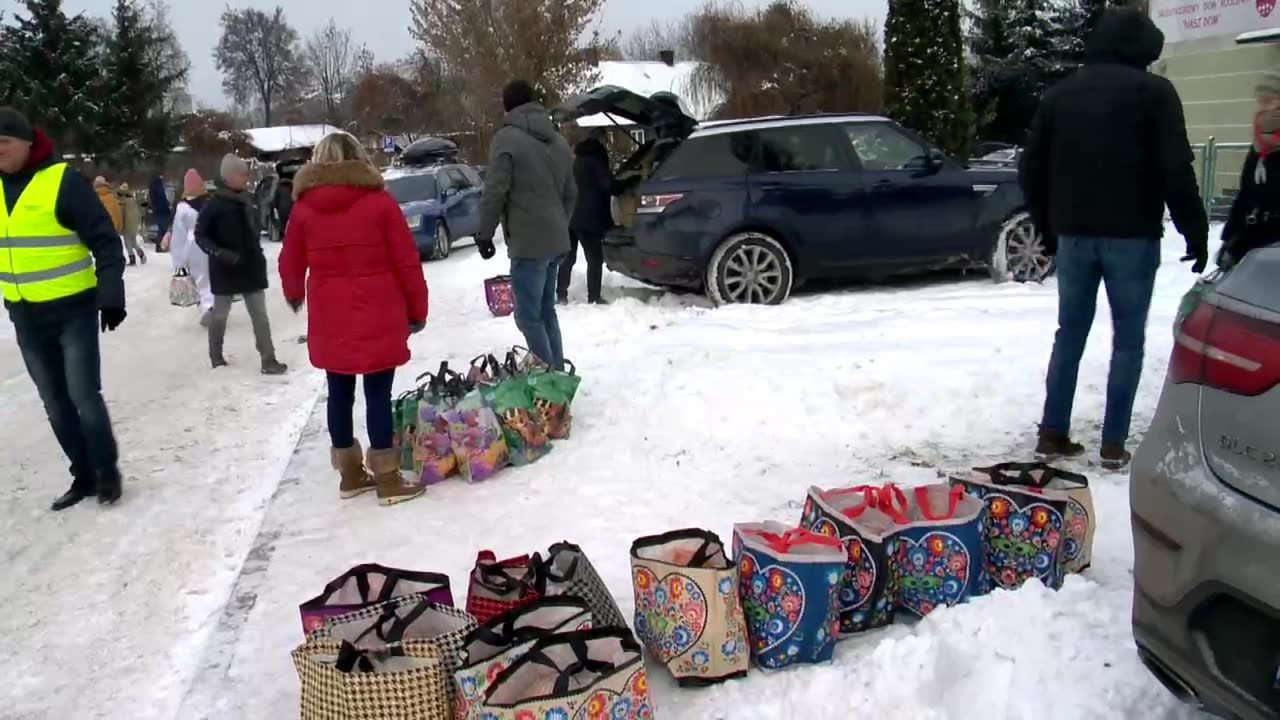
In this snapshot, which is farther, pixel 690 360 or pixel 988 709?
pixel 690 360

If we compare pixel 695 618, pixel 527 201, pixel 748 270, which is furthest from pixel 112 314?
pixel 748 270

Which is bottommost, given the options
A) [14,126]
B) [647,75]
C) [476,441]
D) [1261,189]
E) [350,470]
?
[350,470]

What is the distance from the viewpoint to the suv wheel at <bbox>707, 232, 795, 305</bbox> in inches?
388

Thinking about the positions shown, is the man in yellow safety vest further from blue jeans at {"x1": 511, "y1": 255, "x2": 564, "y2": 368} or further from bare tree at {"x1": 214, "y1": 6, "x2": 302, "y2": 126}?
bare tree at {"x1": 214, "y1": 6, "x2": 302, "y2": 126}

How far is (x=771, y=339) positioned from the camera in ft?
26.5

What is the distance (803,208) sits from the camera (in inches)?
388

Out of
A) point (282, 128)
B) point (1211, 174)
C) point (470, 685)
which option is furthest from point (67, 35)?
point (470, 685)

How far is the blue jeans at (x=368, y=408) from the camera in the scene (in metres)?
5.26

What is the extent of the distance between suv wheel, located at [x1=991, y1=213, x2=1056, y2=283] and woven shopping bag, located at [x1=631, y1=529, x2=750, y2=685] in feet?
24.7

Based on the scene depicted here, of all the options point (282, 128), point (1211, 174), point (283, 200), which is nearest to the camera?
point (1211, 174)

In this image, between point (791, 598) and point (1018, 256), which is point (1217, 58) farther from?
point (791, 598)

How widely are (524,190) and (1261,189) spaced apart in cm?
394

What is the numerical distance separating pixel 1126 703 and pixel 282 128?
6928 centimetres

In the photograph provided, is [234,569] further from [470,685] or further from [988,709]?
[988,709]
